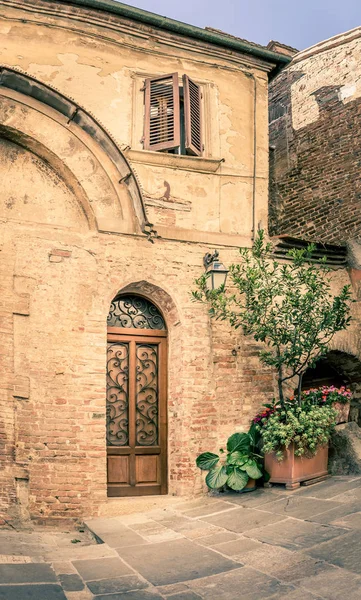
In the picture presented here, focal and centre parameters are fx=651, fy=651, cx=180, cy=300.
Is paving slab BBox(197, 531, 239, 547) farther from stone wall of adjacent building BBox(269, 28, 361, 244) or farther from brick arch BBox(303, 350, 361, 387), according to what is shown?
stone wall of adjacent building BBox(269, 28, 361, 244)

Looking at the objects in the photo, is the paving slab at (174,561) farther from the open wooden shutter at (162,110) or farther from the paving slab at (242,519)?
the open wooden shutter at (162,110)

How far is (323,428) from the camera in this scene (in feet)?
26.0

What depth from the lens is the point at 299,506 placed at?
22.7 ft

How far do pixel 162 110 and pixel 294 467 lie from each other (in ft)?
16.9

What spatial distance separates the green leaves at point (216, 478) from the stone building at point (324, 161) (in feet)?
9.10

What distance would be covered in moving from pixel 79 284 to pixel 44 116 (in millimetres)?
2201

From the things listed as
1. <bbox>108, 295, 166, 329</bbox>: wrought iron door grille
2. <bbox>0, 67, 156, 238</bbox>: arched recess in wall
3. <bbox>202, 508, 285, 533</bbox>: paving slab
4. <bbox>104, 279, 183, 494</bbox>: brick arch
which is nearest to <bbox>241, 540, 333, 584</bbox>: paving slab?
<bbox>202, 508, 285, 533</bbox>: paving slab

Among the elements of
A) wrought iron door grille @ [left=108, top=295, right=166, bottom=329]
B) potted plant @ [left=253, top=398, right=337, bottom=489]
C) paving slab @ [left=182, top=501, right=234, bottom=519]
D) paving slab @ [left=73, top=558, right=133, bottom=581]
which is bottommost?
paving slab @ [left=182, top=501, right=234, bottom=519]

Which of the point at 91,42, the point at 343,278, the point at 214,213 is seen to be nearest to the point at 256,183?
the point at 214,213

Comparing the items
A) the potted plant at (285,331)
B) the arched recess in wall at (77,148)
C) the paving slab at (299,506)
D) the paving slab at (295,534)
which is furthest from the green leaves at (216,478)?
the arched recess in wall at (77,148)

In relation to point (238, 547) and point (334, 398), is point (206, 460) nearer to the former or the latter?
point (334, 398)

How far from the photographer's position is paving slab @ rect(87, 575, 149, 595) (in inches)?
197

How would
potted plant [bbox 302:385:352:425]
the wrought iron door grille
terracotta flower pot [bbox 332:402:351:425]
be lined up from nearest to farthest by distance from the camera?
potted plant [bbox 302:385:352:425] → terracotta flower pot [bbox 332:402:351:425] → the wrought iron door grille

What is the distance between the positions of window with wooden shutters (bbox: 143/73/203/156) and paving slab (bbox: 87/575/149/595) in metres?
5.72
